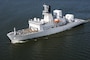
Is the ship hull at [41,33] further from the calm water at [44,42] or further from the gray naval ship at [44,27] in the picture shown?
the calm water at [44,42]


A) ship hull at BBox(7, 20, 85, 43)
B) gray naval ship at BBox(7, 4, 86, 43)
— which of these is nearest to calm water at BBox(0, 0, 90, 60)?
ship hull at BBox(7, 20, 85, 43)

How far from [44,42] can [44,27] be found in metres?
3.66

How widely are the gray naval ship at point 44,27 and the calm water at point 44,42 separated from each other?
96 cm

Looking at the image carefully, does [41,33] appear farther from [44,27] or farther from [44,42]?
[44,42]

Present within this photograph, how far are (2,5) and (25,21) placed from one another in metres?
16.0

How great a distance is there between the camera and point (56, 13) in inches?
1781

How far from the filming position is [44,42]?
38906 millimetres

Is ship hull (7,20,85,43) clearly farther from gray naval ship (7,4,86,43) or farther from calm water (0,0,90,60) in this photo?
calm water (0,0,90,60)

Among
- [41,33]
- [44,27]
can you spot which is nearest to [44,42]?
[41,33]

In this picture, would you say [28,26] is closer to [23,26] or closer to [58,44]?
[23,26]

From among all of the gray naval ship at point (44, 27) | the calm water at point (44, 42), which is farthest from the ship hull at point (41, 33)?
the calm water at point (44, 42)

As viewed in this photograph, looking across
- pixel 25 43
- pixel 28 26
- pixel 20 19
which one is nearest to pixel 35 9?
pixel 20 19

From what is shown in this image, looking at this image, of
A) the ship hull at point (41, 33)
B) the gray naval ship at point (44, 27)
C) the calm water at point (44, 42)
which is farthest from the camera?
the gray naval ship at point (44, 27)

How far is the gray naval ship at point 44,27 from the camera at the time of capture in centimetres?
3900
